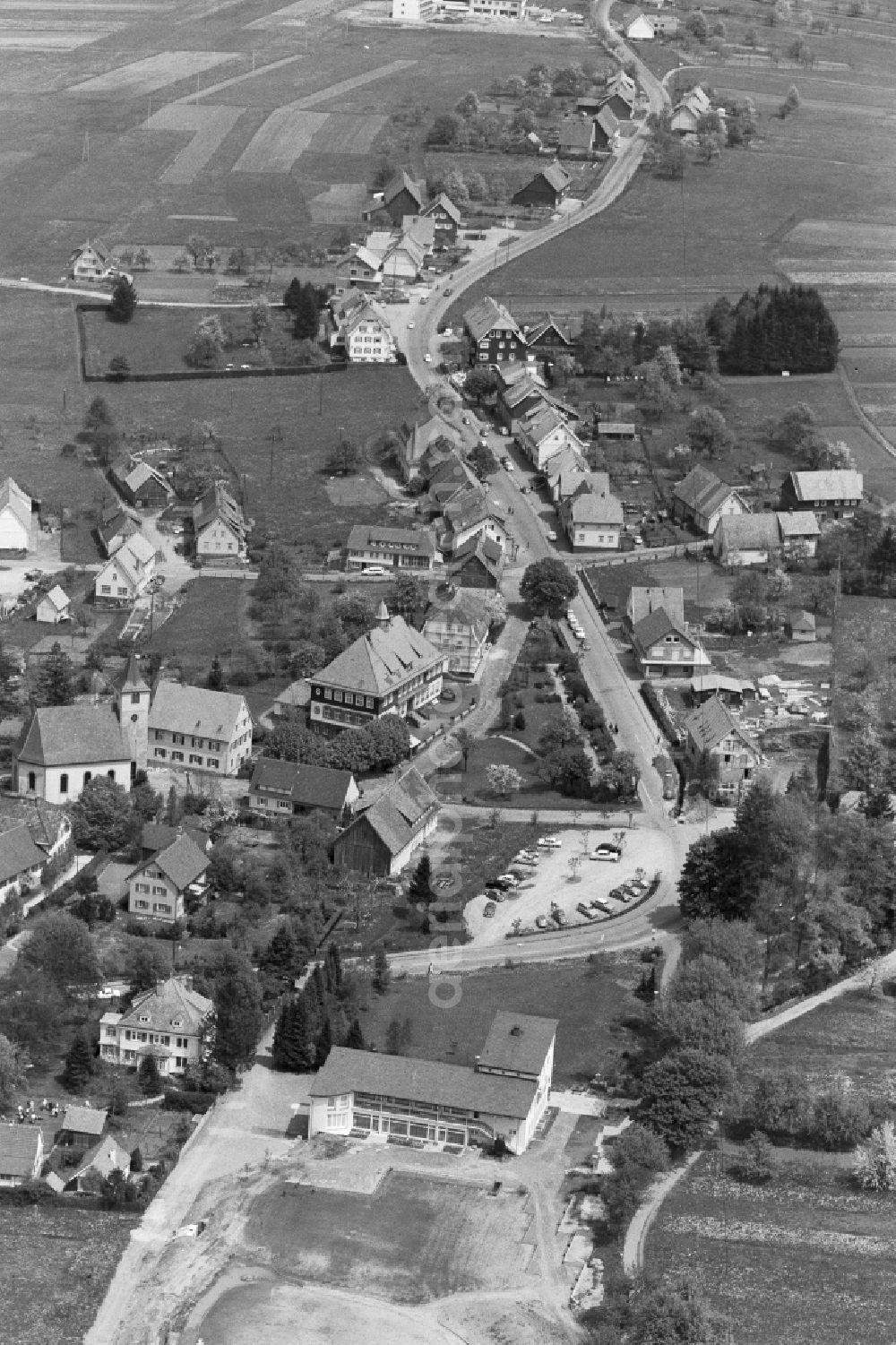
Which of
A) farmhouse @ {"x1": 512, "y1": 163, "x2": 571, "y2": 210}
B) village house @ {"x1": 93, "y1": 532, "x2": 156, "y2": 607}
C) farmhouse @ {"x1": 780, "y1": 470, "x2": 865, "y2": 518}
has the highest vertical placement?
village house @ {"x1": 93, "y1": 532, "x2": 156, "y2": 607}

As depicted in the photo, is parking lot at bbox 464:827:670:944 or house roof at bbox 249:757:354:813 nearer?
parking lot at bbox 464:827:670:944

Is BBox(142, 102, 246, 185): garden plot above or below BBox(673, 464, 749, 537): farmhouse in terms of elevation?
below

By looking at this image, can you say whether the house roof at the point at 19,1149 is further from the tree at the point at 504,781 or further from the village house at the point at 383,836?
the tree at the point at 504,781

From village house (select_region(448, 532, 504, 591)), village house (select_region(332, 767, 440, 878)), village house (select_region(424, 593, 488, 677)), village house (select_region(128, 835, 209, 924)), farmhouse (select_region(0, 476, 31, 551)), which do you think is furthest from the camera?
farmhouse (select_region(0, 476, 31, 551))

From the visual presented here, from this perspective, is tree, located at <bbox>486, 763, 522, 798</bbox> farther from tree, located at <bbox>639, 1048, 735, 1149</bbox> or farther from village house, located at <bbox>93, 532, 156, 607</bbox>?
village house, located at <bbox>93, 532, 156, 607</bbox>

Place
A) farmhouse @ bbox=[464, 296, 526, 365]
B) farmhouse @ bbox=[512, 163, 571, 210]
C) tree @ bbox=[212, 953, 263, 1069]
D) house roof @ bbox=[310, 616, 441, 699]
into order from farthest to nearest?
farmhouse @ bbox=[512, 163, 571, 210], farmhouse @ bbox=[464, 296, 526, 365], house roof @ bbox=[310, 616, 441, 699], tree @ bbox=[212, 953, 263, 1069]

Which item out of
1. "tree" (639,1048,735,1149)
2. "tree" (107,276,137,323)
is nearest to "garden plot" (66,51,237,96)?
"tree" (107,276,137,323)

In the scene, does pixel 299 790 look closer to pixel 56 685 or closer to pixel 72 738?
pixel 72 738
